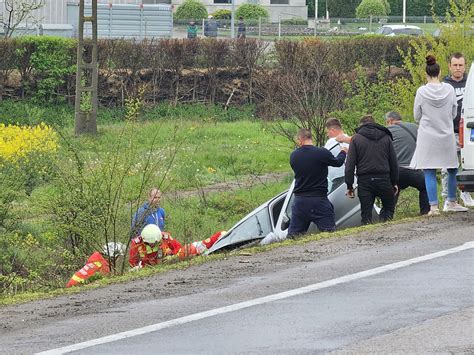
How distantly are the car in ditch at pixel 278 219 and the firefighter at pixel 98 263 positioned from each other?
1.45m

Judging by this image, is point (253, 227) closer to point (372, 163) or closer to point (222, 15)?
point (372, 163)

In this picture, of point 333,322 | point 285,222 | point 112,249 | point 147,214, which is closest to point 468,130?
point 285,222

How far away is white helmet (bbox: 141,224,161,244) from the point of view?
1329 centimetres

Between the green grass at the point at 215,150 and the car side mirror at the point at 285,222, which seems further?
the green grass at the point at 215,150

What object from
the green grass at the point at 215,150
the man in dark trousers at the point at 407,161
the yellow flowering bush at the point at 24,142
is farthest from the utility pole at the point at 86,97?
the man in dark trousers at the point at 407,161

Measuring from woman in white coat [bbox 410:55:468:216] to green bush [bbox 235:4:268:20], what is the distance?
56072 mm

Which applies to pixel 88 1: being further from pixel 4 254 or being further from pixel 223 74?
pixel 4 254

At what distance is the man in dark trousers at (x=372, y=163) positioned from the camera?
14000 mm

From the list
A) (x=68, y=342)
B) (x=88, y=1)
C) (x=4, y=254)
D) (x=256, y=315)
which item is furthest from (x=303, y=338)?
(x=88, y=1)

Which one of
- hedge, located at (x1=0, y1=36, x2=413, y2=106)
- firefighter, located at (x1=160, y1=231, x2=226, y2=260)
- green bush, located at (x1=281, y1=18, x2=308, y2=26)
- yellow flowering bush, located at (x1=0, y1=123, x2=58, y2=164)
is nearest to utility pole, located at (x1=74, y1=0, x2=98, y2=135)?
hedge, located at (x1=0, y1=36, x2=413, y2=106)

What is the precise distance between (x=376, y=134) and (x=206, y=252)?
89.8 inches

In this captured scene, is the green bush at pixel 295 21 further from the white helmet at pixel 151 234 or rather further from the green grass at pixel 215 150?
the white helmet at pixel 151 234

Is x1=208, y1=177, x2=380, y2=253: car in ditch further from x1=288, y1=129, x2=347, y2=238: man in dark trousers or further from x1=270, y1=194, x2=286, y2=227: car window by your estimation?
x1=288, y1=129, x2=347, y2=238: man in dark trousers

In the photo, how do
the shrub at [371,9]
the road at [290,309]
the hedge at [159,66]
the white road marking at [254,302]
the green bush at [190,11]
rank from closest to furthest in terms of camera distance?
the road at [290,309], the white road marking at [254,302], the hedge at [159,66], the green bush at [190,11], the shrub at [371,9]
